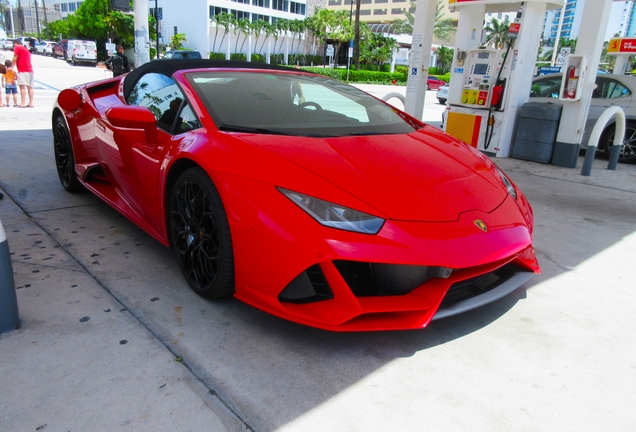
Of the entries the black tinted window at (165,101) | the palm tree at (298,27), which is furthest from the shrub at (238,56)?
the black tinted window at (165,101)

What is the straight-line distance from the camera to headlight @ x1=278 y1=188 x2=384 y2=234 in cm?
197

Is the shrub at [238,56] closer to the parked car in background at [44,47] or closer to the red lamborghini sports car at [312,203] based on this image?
the parked car in background at [44,47]

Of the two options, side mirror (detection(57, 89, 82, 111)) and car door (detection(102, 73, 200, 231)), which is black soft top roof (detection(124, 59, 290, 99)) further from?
side mirror (detection(57, 89, 82, 111))

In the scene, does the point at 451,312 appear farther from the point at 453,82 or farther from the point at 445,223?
the point at 453,82

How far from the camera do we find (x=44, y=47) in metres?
47.8

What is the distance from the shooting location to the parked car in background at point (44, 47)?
46.9m

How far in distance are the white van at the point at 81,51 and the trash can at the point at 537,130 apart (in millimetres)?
36477

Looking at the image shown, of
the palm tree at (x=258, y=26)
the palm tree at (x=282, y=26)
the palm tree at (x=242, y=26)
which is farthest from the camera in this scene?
the palm tree at (x=282, y=26)

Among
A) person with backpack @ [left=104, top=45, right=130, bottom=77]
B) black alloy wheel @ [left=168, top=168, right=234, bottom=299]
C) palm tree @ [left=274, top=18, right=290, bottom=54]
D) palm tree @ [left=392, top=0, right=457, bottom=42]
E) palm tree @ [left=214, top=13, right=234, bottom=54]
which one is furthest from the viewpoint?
palm tree @ [left=392, top=0, right=457, bottom=42]

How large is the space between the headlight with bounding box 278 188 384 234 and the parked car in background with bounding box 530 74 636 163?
7474 millimetres

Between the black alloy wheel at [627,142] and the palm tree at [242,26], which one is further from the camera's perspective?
the palm tree at [242,26]

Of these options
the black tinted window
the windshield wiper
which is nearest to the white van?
the black tinted window

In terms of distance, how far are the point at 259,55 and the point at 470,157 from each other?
5545 cm

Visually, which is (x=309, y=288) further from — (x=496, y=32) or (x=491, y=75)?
(x=496, y=32)
